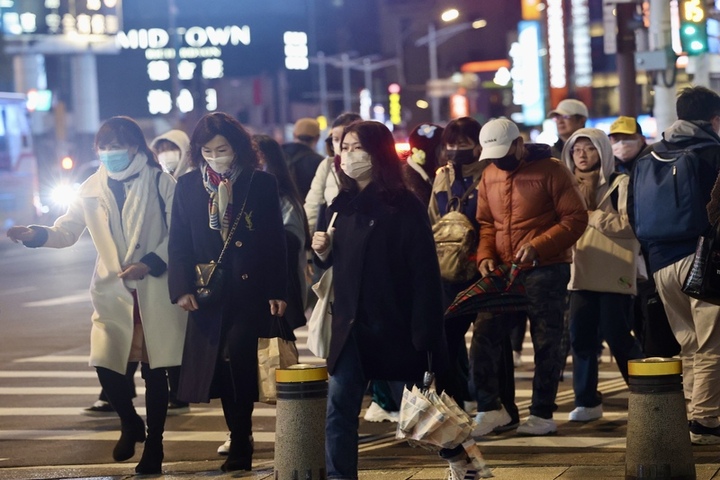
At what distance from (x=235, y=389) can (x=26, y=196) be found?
3185cm

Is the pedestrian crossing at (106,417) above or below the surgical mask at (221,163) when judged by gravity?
below

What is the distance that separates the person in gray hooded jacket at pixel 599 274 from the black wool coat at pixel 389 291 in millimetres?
2925

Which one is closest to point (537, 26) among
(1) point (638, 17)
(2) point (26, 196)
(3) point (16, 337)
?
(2) point (26, 196)

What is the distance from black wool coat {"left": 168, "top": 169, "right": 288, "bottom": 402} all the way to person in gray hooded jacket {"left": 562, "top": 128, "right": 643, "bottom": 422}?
2.44 meters

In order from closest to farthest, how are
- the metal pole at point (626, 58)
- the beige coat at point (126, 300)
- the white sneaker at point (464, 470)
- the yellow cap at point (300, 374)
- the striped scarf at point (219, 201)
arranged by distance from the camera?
the white sneaker at point (464, 470) < the yellow cap at point (300, 374) < the striped scarf at point (219, 201) < the beige coat at point (126, 300) < the metal pole at point (626, 58)

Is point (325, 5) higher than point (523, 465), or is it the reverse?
point (325, 5)

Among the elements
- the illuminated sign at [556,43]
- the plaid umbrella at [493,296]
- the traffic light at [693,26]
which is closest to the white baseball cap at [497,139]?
the plaid umbrella at [493,296]

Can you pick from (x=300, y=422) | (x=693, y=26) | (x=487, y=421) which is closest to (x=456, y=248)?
(x=487, y=421)

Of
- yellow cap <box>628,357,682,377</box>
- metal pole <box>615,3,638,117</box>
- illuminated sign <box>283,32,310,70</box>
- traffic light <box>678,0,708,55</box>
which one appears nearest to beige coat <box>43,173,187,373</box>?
yellow cap <box>628,357,682,377</box>

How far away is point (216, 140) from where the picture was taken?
771 cm

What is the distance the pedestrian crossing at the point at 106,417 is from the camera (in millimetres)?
8797

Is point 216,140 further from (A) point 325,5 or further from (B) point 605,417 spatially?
(A) point 325,5

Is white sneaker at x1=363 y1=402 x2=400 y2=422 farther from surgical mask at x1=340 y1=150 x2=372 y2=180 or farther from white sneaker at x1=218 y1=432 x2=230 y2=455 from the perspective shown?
surgical mask at x1=340 y1=150 x2=372 y2=180

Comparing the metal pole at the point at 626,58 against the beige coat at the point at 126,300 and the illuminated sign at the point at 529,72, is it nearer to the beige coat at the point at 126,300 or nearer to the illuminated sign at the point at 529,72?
the beige coat at the point at 126,300
